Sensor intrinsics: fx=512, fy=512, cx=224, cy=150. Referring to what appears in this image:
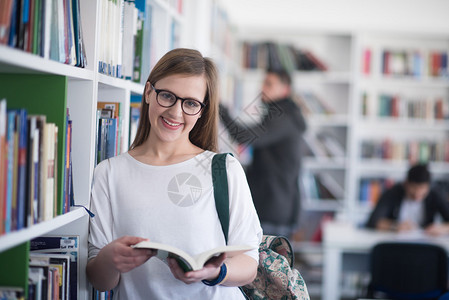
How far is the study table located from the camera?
315 cm

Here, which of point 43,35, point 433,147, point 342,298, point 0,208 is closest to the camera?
point 0,208

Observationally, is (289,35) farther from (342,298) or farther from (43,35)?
(43,35)

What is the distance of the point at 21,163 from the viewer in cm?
108

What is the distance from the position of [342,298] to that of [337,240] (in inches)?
51.2

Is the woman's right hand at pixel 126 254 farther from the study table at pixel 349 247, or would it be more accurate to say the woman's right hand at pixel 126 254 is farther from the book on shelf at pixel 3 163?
the study table at pixel 349 247

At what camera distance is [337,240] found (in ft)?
10.5

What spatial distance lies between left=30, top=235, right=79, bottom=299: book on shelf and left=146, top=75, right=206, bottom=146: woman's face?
380mm

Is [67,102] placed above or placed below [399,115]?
below

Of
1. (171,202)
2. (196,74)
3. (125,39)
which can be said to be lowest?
(171,202)

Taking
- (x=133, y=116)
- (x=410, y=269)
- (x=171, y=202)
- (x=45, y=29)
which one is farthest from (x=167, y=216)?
(x=410, y=269)

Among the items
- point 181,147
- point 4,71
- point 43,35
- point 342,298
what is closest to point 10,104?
point 4,71

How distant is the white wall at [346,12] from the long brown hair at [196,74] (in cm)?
355

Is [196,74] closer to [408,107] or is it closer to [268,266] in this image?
[268,266]

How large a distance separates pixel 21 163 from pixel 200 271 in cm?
45
